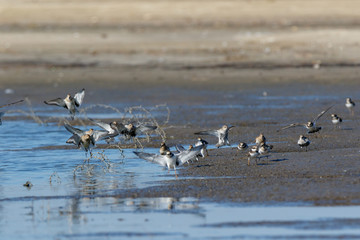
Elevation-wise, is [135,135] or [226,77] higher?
[226,77]

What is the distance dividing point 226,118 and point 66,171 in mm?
6040

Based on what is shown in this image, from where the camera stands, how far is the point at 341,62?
2797 cm

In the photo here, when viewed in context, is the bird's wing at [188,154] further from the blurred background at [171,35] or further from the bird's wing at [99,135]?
the blurred background at [171,35]

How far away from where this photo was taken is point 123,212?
9.09 m

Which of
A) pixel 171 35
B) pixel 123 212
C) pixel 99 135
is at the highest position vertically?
pixel 171 35

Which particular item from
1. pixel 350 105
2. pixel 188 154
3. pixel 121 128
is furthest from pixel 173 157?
pixel 350 105

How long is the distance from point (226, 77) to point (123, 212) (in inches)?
658

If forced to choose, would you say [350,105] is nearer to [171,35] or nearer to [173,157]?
[173,157]

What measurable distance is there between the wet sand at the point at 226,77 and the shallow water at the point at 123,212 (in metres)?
0.45

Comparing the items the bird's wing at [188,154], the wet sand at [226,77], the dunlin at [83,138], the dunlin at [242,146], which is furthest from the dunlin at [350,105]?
the bird's wing at [188,154]

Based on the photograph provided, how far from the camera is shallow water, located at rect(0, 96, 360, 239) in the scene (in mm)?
8086

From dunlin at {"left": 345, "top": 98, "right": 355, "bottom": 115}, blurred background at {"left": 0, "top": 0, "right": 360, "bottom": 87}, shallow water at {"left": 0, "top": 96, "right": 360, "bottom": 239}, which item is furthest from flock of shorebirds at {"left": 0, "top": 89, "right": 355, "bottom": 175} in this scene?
blurred background at {"left": 0, "top": 0, "right": 360, "bottom": 87}

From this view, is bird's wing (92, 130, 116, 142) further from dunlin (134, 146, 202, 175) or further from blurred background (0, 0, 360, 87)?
blurred background (0, 0, 360, 87)

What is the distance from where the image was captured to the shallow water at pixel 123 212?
26.5 feet
